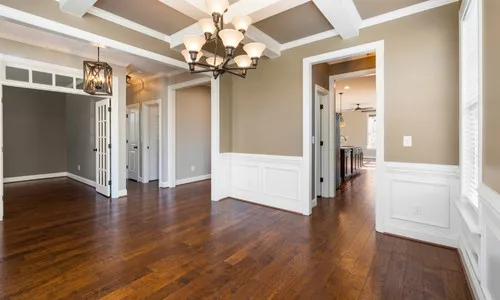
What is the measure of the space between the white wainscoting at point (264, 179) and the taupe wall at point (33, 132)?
564 cm

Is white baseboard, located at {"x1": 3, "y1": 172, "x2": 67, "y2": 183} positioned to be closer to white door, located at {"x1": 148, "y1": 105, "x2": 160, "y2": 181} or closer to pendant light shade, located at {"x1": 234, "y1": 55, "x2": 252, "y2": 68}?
white door, located at {"x1": 148, "y1": 105, "x2": 160, "y2": 181}

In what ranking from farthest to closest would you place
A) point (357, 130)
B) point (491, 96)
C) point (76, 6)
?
1. point (357, 130)
2. point (76, 6)
3. point (491, 96)

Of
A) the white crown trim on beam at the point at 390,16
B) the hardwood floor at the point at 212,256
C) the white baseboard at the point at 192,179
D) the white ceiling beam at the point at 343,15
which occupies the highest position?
the white crown trim on beam at the point at 390,16

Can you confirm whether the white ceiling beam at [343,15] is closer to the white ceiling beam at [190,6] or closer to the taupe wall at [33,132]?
the white ceiling beam at [190,6]

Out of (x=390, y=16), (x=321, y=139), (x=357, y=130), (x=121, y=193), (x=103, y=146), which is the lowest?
(x=121, y=193)

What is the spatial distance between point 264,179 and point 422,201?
86.6 inches

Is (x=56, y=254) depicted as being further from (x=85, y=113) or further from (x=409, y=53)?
(x=85, y=113)

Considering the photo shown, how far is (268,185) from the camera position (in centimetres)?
414

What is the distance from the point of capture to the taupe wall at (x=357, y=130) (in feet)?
Answer: 40.1

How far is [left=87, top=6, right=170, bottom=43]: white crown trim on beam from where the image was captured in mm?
2801

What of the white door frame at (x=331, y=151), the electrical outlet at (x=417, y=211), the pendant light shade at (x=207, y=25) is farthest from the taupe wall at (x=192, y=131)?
the electrical outlet at (x=417, y=211)

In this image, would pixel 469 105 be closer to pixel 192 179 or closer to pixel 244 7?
pixel 244 7

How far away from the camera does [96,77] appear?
3414 millimetres

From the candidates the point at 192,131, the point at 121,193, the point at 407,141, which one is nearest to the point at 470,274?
the point at 407,141
